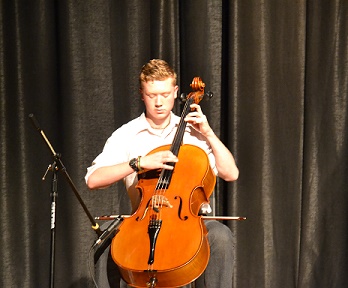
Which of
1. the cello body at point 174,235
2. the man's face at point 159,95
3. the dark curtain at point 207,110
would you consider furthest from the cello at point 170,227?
the dark curtain at point 207,110

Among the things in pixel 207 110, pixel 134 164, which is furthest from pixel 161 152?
pixel 207 110

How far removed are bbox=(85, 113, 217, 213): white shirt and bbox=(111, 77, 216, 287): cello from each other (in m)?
0.15

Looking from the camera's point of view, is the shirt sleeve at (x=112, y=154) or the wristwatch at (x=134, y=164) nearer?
the wristwatch at (x=134, y=164)

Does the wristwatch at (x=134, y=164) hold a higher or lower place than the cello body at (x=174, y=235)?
higher

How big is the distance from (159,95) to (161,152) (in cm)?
28

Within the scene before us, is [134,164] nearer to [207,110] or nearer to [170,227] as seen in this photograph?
[170,227]

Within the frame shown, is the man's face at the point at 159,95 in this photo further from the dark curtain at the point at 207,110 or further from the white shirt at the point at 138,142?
the dark curtain at the point at 207,110

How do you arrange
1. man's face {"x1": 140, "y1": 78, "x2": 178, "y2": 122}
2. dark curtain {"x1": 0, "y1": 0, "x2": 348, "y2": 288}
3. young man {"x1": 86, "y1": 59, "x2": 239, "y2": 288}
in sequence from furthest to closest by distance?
dark curtain {"x1": 0, "y1": 0, "x2": 348, "y2": 288}, man's face {"x1": 140, "y1": 78, "x2": 178, "y2": 122}, young man {"x1": 86, "y1": 59, "x2": 239, "y2": 288}

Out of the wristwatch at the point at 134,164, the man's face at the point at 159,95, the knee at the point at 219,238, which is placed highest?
the man's face at the point at 159,95

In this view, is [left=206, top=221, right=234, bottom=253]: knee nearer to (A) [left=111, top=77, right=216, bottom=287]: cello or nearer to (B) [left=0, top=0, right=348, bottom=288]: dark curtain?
(A) [left=111, top=77, right=216, bottom=287]: cello

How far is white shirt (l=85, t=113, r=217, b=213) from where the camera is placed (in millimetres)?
2486

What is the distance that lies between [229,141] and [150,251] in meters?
1.07

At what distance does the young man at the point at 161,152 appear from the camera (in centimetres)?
227

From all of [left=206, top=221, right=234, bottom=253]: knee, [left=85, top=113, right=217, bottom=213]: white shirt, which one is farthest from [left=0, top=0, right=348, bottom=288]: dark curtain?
Result: [left=206, top=221, right=234, bottom=253]: knee
